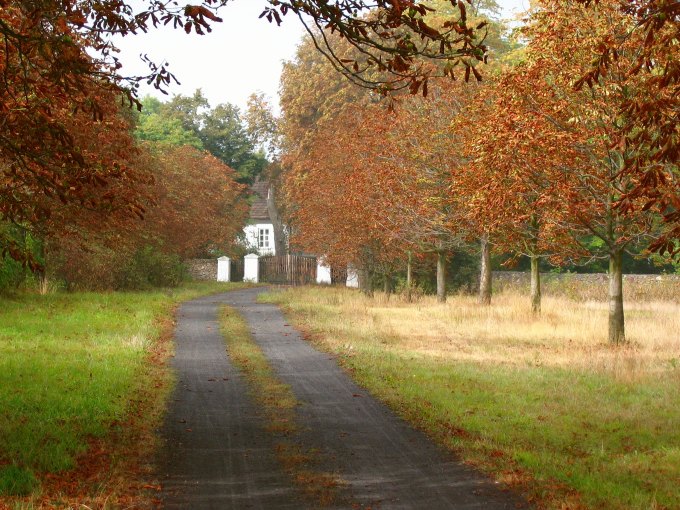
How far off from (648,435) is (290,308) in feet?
64.4

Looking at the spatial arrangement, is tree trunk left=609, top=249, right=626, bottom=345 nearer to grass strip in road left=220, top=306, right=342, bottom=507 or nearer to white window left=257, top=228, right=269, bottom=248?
grass strip in road left=220, top=306, right=342, bottom=507

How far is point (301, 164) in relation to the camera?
140 ft

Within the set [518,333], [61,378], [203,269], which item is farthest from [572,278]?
[61,378]

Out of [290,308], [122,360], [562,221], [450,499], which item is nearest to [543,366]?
[562,221]

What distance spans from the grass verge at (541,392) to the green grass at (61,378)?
3.69 meters

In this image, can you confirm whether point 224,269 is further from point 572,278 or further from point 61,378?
point 61,378

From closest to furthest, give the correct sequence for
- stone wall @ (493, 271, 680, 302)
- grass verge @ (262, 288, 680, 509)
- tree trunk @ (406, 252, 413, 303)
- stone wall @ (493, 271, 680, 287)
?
1. grass verge @ (262, 288, 680, 509)
2. tree trunk @ (406, 252, 413, 303)
3. stone wall @ (493, 271, 680, 302)
4. stone wall @ (493, 271, 680, 287)

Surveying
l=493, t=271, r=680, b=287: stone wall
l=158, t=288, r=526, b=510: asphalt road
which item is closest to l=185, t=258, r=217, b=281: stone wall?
l=493, t=271, r=680, b=287: stone wall

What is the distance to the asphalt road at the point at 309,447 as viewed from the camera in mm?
6738

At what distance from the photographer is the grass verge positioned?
757cm

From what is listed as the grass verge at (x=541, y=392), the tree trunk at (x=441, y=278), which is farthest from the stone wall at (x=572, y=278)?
the grass verge at (x=541, y=392)

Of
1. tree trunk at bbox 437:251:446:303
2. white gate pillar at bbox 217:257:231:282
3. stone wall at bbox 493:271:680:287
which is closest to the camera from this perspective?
tree trunk at bbox 437:251:446:303

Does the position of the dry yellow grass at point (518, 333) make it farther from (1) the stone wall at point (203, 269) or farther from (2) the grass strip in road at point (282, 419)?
(1) the stone wall at point (203, 269)

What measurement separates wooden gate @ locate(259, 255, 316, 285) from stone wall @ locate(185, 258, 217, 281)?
6177 millimetres
